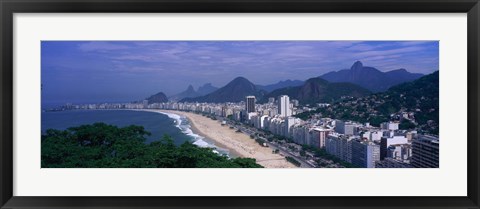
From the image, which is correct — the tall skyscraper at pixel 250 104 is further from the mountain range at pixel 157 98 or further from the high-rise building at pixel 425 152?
the high-rise building at pixel 425 152

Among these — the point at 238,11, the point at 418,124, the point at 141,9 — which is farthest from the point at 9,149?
the point at 418,124

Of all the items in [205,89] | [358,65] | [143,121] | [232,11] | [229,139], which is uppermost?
[232,11]

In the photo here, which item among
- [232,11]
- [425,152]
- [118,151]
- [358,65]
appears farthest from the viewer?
[118,151]

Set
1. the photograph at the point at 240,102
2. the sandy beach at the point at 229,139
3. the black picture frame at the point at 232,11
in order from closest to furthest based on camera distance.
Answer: the black picture frame at the point at 232,11 → the photograph at the point at 240,102 → the sandy beach at the point at 229,139

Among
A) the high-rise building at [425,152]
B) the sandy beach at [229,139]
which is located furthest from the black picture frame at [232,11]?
the sandy beach at [229,139]

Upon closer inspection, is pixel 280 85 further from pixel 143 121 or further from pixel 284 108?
pixel 143 121

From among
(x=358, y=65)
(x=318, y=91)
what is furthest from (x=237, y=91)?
(x=358, y=65)

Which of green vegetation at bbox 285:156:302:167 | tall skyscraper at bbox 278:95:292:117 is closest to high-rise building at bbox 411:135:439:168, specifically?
green vegetation at bbox 285:156:302:167
